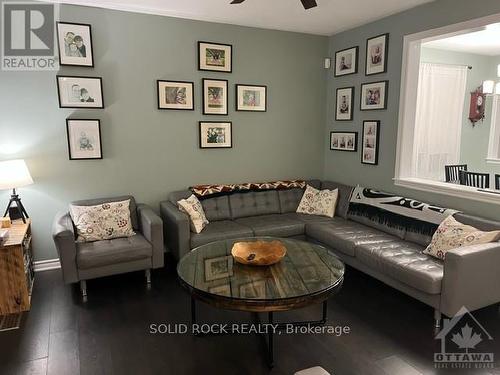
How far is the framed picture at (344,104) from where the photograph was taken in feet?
14.6

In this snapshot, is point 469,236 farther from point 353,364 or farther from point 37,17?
point 37,17

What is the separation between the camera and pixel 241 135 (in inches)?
175

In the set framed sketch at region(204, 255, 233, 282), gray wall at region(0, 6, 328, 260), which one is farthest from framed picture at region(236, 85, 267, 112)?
framed sketch at region(204, 255, 233, 282)

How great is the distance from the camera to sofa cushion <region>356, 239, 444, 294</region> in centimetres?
261

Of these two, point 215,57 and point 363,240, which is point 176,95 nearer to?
point 215,57

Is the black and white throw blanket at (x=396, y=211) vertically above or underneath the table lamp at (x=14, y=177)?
underneath

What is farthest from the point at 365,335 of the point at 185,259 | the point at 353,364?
the point at 185,259

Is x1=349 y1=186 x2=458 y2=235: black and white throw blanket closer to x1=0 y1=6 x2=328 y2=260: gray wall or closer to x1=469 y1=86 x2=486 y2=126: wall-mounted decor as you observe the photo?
x1=0 y1=6 x2=328 y2=260: gray wall

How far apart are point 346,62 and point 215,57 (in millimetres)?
1641

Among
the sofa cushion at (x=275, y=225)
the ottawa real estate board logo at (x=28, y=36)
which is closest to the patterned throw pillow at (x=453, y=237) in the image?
the sofa cushion at (x=275, y=225)

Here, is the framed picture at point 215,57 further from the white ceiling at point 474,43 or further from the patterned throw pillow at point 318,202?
the white ceiling at point 474,43

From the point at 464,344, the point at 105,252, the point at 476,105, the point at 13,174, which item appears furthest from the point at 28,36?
the point at 476,105

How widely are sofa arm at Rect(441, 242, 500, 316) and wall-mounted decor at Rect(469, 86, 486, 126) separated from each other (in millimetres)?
3751

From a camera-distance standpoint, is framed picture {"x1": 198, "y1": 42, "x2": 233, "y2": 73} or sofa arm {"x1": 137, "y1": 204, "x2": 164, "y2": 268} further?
framed picture {"x1": 198, "y1": 42, "x2": 233, "y2": 73}
